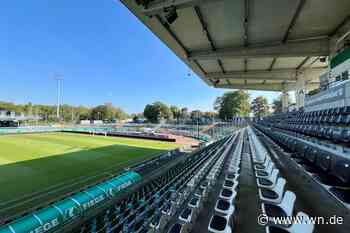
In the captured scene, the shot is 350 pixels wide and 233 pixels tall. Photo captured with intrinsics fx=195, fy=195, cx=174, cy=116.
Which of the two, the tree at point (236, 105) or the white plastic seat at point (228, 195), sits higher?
the tree at point (236, 105)

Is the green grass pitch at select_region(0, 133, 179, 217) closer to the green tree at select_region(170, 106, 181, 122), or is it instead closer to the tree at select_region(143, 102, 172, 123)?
the tree at select_region(143, 102, 172, 123)

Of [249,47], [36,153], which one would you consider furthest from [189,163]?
[36,153]

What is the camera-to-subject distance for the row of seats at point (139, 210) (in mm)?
2061

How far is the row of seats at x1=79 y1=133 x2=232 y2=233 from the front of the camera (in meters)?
2.06

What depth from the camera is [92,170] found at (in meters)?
9.37

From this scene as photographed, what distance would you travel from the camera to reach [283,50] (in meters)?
8.21

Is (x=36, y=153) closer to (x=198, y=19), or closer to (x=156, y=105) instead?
(x=198, y=19)

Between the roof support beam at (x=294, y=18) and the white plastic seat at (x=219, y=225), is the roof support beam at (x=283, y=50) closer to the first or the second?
the roof support beam at (x=294, y=18)

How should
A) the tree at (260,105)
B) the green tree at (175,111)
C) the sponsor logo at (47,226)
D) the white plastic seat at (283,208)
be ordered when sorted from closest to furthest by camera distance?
the white plastic seat at (283,208), the sponsor logo at (47,226), the tree at (260,105), the green tree at (175,111)

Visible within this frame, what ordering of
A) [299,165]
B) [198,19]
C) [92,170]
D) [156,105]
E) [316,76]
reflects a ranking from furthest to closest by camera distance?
1. [156,105]
2. [316,76]
3. [92,170]
4. [198,19]
5. [299,165]

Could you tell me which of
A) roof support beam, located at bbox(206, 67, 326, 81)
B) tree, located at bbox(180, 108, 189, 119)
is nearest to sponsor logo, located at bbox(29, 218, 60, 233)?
Result: roof support beam, located at bbox(206, 67, 326, 81)

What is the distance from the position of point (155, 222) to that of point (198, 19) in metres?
6.24

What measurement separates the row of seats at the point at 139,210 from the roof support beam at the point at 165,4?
416 centimetres

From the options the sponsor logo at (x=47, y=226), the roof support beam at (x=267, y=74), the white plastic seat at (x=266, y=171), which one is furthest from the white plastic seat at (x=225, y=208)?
the roof support beam at (x=267, y=74)
